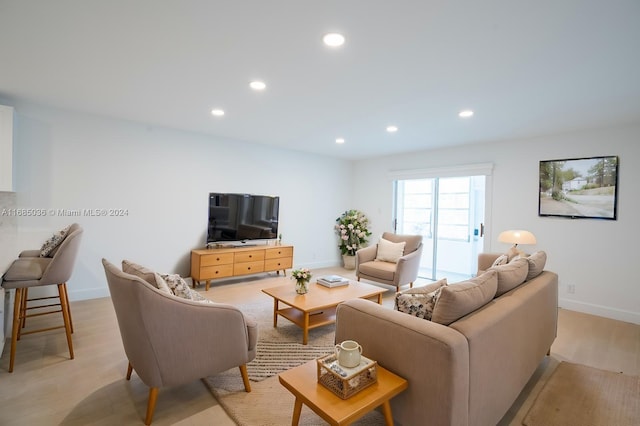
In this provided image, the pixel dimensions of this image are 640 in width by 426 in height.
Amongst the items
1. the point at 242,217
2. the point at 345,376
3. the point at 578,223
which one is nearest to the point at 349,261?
the point at 242,217

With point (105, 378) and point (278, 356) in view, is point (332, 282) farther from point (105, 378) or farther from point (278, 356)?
point (105, 378)

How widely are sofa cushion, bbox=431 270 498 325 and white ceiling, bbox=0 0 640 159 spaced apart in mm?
1511

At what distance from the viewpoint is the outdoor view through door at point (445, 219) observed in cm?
564

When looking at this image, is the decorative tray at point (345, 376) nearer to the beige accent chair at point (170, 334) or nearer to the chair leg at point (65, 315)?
the beige accent chair at point (170, 334)

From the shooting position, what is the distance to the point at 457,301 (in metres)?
1.59

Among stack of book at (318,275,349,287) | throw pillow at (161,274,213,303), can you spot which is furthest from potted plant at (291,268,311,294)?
throw pillow at (161,274,213,303)

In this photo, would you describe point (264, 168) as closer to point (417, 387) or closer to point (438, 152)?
point (438, 152)

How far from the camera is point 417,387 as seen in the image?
4.94 feet

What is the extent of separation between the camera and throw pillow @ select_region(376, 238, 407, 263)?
15.9 ft

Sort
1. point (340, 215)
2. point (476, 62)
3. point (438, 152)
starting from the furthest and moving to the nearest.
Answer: point (340, 215) → point (438, 152) → point (476, 62)

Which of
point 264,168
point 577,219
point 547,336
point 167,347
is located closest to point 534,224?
point 577,219

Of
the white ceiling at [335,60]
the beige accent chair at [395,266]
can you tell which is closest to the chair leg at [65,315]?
the white ceiling at [335,60]

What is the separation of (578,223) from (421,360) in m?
3.90

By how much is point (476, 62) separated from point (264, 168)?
3.93 metres
